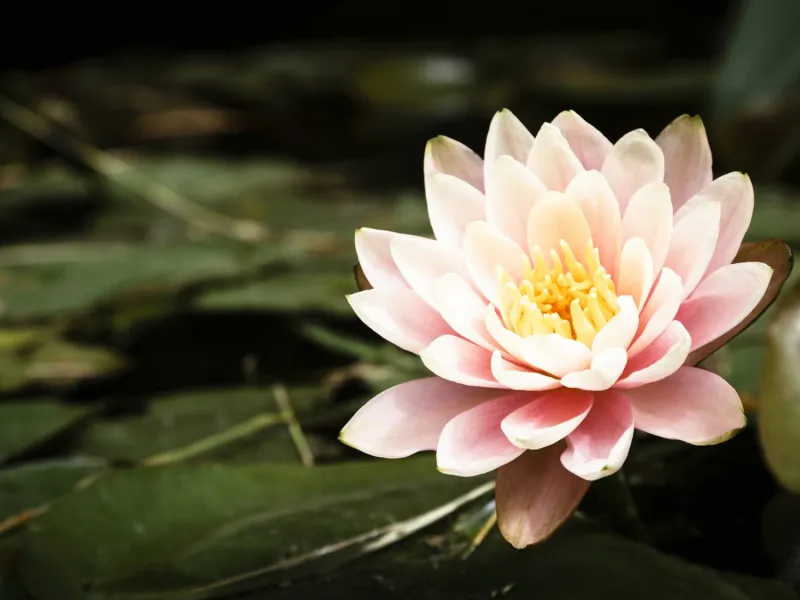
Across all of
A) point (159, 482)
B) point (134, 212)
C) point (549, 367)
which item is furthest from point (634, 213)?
point (134, 212)

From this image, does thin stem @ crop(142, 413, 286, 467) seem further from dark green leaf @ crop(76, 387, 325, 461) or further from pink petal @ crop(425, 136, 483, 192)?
pink petal @ crop(425, 136, 483, 192)

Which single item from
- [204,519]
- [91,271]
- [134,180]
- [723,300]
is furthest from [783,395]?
[134,180]

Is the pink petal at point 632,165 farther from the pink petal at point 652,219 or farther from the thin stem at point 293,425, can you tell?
the thin stem at point 293,425

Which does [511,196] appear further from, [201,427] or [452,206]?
[201,427]

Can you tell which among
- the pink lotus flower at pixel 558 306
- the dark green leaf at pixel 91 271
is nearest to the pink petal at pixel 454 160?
the pink lotus flower at pixel 558 306

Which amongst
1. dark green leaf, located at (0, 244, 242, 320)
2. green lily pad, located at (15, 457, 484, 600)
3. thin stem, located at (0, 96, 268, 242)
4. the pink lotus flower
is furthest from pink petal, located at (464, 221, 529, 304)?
thin stem, located at (0, 96, 268, 242)

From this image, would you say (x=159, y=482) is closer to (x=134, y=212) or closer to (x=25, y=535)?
(x=25, y=535)
